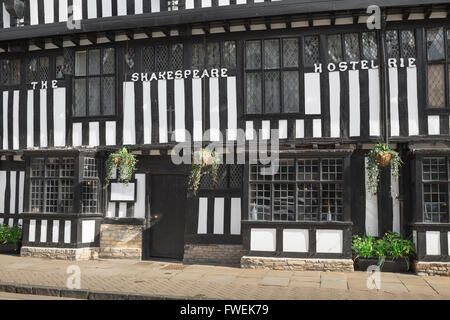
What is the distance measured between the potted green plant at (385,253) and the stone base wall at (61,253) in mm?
6064

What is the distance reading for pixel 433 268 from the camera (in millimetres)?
8969

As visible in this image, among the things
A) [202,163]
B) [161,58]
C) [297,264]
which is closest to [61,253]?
[202,163]

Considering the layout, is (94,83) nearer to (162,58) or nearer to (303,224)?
(162,58)

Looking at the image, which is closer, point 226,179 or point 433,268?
point 433,268

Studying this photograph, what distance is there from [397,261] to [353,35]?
486 cm

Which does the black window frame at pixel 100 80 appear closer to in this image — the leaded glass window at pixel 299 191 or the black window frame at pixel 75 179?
the black window frame at pixel 75 179

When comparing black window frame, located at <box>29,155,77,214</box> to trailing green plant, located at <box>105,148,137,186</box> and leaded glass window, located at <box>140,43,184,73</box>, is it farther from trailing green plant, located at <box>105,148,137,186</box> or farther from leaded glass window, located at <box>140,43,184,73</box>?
leaded glass window, located at <box>140,43,184,73</box>

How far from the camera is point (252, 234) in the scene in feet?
32.0

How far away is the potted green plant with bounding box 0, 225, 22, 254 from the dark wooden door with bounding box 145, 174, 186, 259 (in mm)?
3413

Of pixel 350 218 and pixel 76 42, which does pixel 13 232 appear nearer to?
pixel 76 42

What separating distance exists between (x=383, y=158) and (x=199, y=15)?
4971 mm
